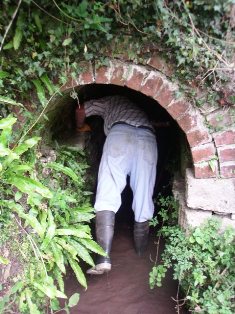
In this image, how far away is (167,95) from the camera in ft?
9.66

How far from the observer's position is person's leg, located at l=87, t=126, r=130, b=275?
3576mm

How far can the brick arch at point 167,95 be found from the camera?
9.61ft

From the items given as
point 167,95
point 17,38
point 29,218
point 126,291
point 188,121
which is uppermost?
point 17,38

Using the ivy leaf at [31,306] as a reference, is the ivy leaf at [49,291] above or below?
above

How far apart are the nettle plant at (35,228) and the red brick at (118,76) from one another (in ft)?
2.74

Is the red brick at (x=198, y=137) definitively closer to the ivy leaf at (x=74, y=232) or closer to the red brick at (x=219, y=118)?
the red brick at (x=219, y=118)

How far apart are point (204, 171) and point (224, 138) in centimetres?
33

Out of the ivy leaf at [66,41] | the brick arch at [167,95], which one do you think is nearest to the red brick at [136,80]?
the brick arch at [167,95]

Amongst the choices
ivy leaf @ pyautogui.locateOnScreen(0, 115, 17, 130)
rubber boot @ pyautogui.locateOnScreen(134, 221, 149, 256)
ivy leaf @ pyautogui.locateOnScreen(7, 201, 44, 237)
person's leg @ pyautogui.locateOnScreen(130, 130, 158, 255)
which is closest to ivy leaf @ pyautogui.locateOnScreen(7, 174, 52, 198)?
ivy leaf @ pyautogui.locateOnScreen(7, 201, 44, 237)

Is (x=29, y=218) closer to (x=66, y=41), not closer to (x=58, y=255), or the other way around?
(x=58, y=255)

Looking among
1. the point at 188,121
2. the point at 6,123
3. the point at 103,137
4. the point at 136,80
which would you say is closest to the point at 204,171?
the point at 188,121

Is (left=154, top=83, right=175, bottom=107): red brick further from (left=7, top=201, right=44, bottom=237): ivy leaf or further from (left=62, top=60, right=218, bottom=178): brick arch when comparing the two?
(left=7, top=201, right=44, bottom=237): ivy leaf

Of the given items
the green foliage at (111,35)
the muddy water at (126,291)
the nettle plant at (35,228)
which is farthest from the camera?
the muddy water at (126,291)

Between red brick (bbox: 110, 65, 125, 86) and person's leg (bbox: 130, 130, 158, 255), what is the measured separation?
3.60ft
